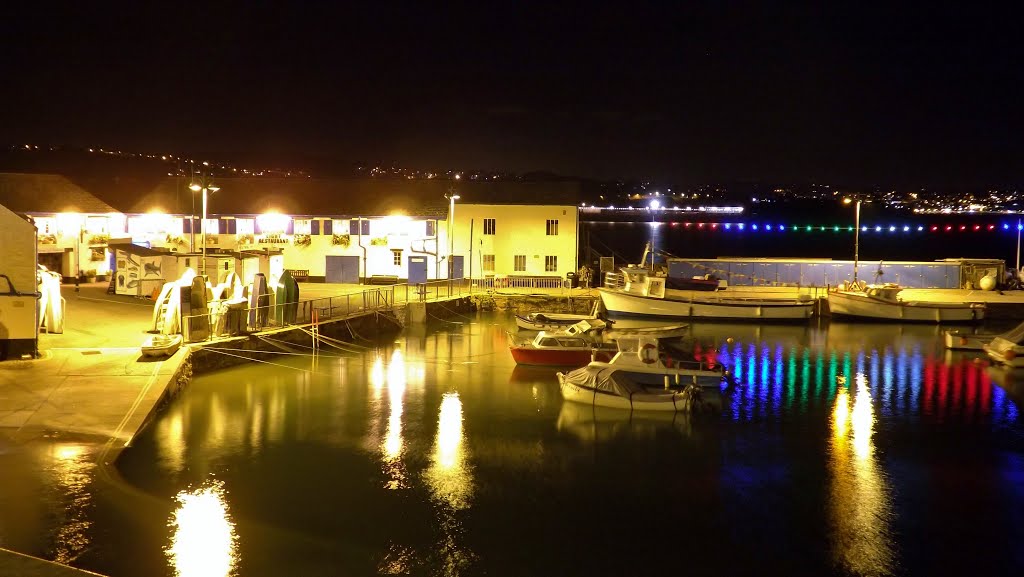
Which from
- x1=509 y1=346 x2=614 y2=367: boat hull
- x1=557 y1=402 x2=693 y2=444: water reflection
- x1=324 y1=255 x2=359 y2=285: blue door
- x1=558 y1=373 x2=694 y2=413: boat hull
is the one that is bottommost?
x1=557 y1=402 x2=693 y2=444: water reflection

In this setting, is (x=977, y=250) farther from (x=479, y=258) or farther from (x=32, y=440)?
(x=32, y=440)

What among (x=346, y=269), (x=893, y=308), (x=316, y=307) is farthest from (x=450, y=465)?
(x=893, y=308)

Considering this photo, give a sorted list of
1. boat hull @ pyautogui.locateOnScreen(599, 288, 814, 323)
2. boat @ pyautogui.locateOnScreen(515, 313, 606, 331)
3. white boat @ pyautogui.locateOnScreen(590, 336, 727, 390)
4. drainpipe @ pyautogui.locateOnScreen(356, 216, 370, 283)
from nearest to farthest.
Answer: white boat @ pyautogui.locateOnScreen(590, 336, 727, 390) < boat @ pyautogui.locateOnScreen(515, 313, 606, 331) < boat hull @ pyautogui.locateOnScreen(599, 288, 814, 323) < drainpipe @ pyautogui.locateOnScreen(356, 216, 370, 283)

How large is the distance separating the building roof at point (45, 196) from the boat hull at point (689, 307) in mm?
27503

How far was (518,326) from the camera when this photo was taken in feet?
124

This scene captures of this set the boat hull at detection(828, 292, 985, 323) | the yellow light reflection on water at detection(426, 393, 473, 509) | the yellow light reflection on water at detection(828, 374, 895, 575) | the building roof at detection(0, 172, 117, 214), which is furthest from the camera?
the building roof at detection(0, 172, 117, 214)

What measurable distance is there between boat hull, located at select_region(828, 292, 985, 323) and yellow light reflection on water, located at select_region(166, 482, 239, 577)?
37.0 meters

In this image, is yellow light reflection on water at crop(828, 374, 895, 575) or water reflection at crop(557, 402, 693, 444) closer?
yellow light reflection on water at crop(828, 374, 895, 575)

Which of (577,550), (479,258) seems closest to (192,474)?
(577,550)

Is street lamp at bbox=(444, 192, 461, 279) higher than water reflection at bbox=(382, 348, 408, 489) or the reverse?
higher

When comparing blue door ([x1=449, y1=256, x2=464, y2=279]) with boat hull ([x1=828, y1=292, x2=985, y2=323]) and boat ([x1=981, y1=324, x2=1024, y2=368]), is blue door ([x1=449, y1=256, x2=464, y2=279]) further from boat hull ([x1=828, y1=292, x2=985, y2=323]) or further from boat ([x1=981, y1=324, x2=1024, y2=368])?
boat ([x1=981, y1=324, x2=1024, y2=368])

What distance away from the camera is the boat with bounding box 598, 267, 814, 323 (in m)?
42.8

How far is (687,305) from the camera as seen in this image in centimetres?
4369

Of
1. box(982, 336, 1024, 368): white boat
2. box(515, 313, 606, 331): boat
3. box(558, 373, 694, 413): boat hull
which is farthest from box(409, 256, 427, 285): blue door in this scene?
box(982, 336, 1024, 368): white boat
